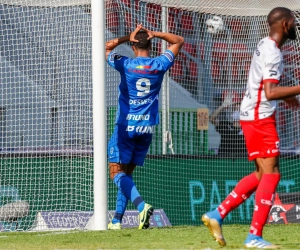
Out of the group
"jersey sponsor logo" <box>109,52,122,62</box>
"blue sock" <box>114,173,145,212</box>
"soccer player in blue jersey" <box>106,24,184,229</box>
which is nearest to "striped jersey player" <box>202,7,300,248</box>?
"blue sock" <box>114,173,145,212</box>

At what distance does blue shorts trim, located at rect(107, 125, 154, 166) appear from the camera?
927cm

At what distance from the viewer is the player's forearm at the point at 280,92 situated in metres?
6.40

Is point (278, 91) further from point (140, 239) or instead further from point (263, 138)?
point (140, 239)

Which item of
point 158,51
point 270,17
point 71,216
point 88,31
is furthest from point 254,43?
point 270,17

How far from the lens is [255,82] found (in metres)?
6.68

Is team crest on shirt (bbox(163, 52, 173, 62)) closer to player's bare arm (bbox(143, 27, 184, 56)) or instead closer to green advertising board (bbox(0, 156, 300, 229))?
player's bare arm (bbox(143, 27, 184, 56))

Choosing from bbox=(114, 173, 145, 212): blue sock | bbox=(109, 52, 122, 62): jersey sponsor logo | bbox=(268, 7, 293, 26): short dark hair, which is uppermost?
bbox=(268, 7, 293, 26): short dark hair

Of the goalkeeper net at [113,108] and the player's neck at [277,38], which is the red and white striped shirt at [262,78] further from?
the goalkeeper net at [113,108]

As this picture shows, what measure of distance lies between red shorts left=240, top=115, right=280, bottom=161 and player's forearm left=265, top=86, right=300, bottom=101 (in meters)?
0.24

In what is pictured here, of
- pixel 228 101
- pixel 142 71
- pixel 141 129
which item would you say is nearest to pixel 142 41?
pixel 142 71

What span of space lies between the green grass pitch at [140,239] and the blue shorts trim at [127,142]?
86 centimetres

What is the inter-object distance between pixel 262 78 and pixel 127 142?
9.75ft

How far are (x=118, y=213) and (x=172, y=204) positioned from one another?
3.23 m

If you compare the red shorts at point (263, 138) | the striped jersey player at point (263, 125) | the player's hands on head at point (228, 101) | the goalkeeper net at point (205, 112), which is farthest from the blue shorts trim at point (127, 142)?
the player's hands on head at point (228, 101)
